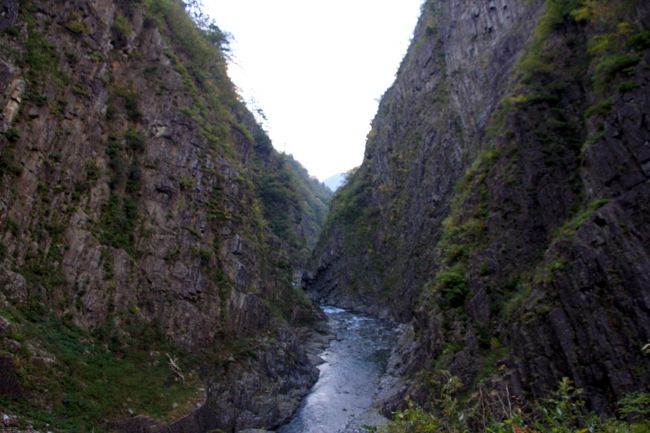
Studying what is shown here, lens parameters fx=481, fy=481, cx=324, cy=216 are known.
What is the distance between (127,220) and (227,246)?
704cm

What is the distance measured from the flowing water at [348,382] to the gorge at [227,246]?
44 centimetres

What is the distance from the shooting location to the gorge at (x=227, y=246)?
592 inches

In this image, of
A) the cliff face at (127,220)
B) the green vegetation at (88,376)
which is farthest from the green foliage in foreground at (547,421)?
the cliff face at (127,220)

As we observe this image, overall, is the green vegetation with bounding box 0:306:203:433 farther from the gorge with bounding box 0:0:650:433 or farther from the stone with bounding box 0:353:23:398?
the stone with bounding box 0:353:23:398

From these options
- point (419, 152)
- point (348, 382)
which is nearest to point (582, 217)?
point (348, 382)

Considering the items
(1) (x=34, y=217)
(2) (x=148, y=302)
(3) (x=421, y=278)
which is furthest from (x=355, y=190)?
(1) (x=34, y=217)

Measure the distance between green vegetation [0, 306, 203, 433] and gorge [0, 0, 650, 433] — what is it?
3.4 inches

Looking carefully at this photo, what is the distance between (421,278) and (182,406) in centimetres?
2951

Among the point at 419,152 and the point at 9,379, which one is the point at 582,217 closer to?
the point at 9,379

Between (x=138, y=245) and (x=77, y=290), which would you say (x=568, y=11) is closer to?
(x=138, y=245)

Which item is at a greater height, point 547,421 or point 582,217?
point 582,217

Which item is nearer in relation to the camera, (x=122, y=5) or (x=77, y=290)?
(x=77, y=290)

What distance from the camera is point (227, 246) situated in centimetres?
2967

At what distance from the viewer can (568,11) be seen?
23.7 m
